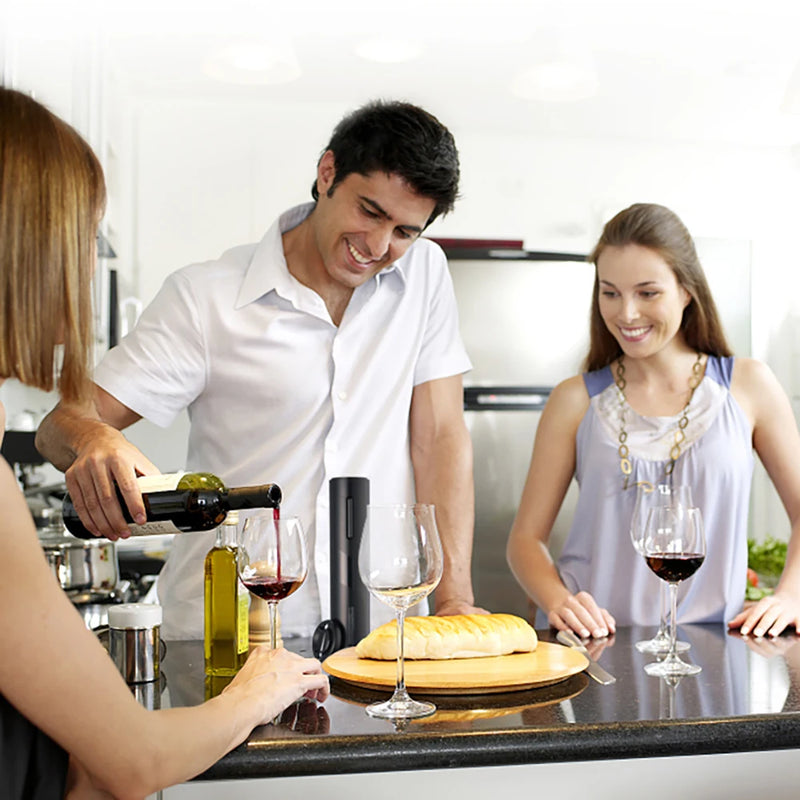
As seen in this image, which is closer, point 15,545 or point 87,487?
point 15,545

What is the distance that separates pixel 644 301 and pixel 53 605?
1598 mm

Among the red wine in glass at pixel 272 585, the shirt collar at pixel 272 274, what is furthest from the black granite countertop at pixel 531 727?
the shirt collar at pixel 272 274

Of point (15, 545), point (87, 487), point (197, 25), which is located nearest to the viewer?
point (15, 545)

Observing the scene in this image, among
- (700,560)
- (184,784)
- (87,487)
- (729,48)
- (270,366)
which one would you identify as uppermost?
(729,48)

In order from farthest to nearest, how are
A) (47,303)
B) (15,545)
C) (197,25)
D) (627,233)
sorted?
1. (197,25)
2. (627,233)
3. (47,303)
4. (15,545)

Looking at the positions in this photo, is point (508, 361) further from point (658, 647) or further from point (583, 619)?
point (658, 647)

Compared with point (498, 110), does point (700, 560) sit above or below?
below

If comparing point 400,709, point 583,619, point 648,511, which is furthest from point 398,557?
point 583,619

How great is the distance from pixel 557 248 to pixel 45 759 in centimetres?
335

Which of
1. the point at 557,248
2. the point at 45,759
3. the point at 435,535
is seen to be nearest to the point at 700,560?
the point at 435,535

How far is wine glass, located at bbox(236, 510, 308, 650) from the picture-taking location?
1326 mm

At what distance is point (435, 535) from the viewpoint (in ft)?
4.11

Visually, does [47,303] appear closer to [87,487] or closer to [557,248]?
[87,487]

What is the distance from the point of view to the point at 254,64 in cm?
390
